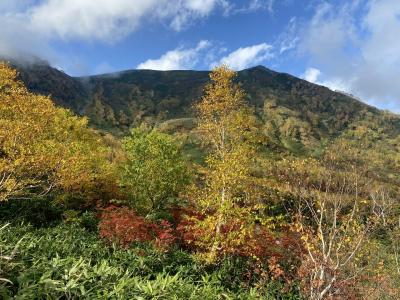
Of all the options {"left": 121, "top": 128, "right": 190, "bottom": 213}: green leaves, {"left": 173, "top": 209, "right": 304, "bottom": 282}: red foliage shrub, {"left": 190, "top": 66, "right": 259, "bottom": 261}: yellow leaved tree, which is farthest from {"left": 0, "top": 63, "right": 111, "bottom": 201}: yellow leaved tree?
{"left": 173, "top": 209, "right": 304, "bottom": 282}: red foliage shrub

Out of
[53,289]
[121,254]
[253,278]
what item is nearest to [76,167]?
[121,254]

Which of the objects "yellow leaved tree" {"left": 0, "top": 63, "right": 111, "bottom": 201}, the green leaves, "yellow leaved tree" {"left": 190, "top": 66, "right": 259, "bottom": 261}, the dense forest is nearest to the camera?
the dense forest

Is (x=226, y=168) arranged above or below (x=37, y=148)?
above

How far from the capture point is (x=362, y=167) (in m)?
18.0

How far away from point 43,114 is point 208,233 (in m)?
14.0

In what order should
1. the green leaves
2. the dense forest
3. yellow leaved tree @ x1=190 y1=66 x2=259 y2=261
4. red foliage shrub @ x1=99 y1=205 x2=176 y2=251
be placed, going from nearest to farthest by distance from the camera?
the dense forest, yellow leaved tree @ x1=190 y1=66 x2=259 y2=261, red foliage shrub @ x1=99 y1=205 x2=176 y2=251, the green leaves

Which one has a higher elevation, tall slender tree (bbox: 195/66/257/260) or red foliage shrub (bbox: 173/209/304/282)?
tall slender tree (bbox: 195/66/257/260)

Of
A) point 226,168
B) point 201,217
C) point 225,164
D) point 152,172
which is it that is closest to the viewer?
point 225,164

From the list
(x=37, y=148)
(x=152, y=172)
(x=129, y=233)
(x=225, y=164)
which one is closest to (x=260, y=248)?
(x=225, y=164)

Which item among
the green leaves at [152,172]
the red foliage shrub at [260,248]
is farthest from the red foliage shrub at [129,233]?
the green leaves at [152,172]

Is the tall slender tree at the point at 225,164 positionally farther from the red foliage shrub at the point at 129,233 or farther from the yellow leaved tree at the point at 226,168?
the red foliage shrub at the point at 129,233

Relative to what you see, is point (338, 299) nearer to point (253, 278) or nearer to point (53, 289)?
point (253, 278)

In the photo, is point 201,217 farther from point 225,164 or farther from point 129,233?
point 225,164

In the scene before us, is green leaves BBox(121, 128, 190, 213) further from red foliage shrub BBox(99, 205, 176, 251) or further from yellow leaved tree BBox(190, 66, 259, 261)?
red foliage shrub BBox(99, 205, 176, 251)
